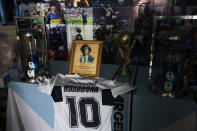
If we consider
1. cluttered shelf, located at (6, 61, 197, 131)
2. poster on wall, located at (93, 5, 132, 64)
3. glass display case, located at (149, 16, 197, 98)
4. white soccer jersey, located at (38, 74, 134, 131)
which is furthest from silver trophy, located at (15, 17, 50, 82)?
glass display case, located at (149, 16, 197, 98)

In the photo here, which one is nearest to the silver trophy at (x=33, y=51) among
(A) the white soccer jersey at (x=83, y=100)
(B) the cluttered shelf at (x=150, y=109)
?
(A) the white soccer jersey at (x=83, y=100)

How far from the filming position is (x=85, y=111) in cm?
112

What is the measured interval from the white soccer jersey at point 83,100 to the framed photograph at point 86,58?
0.08m

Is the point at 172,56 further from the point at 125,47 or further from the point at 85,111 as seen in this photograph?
the point at 85,111

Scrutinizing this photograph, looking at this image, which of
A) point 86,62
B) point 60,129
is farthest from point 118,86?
point 60,129

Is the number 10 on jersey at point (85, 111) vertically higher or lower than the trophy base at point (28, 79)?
lower

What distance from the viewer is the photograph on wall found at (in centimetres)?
150

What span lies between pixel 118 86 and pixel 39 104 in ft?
1.91

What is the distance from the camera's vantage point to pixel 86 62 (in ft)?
4.11

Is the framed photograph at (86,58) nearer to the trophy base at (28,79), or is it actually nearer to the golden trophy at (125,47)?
the golden trophy at (125,47)

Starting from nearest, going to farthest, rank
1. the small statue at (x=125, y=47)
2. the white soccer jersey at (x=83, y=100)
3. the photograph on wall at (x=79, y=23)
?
the white soccer jersey at (x=83, y=100) < the small statue at (x=125, y=47) < the photograph on wall at (x=79, y=23)

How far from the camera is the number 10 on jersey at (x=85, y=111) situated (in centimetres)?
110

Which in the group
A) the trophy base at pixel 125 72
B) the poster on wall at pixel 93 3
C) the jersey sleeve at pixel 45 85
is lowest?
the jersey sleeve at pixel 45 85

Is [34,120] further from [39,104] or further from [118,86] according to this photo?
[118,86]
